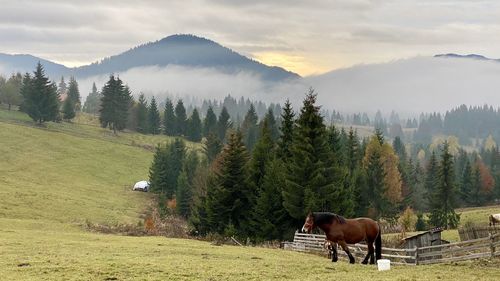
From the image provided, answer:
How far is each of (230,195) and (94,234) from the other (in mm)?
14863

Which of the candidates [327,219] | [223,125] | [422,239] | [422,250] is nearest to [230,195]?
[422,239]

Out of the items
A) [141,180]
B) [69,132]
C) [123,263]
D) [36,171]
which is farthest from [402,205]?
[123,263]

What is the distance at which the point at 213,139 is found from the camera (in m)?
107

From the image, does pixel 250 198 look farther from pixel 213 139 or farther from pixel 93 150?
pixel 93 150

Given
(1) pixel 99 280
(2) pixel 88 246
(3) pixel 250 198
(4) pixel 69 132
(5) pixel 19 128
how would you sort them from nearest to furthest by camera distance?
(1) pixel 99 280
(2) pixel 88 246
(3) pixel 250 198
(5) pixel 19 128
(4) pixel 69 132

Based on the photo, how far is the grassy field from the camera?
21.8 meters

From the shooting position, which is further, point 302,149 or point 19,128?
point 19,128

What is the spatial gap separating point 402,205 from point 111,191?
6124 cm

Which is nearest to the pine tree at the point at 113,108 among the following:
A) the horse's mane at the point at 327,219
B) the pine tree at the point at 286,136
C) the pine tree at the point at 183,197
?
the pine tree at the point at 183,197

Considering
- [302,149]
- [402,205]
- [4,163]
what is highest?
[302,149]

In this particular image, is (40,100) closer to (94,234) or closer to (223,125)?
(223,125)

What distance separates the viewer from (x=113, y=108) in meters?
140

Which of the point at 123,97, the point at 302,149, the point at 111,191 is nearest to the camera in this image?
the point at 302,149

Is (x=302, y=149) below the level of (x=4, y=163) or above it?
above
